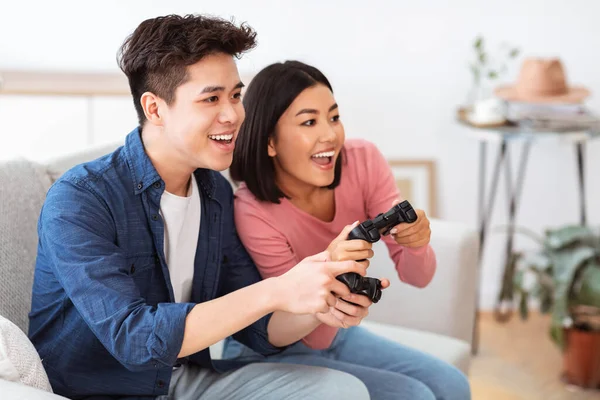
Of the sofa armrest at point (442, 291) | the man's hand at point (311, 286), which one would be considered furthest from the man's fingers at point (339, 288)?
the sofa armrest at point (442, 291)

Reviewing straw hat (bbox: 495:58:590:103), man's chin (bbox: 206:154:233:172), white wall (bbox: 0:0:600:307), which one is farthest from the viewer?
white wall (bbox: 0:0:600:307)

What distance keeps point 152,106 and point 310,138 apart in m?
0.37

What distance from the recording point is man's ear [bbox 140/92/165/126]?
4.89ft

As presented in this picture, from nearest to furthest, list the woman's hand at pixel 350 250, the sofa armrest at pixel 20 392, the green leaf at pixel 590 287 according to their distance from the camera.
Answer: the sofa armrest at pixel 20 392 → the woman's hand at pixel 350 250 → the green leaf at pixel 590 287

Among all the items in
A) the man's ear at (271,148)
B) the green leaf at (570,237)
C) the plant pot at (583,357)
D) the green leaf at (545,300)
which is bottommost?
the plant pot at (583,357)

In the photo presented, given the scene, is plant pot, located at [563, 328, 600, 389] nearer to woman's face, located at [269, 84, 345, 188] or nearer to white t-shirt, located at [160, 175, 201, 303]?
woman's face, located at [269, 84, 345, 188]

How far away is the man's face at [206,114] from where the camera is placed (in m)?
1.47

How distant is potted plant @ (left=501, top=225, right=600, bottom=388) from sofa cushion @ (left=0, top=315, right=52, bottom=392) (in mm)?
1868

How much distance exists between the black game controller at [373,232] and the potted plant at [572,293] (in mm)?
1441

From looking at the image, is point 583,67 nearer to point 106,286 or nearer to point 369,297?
point 369,297

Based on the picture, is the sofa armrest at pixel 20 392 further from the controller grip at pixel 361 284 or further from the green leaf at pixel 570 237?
the green leaf at pixel 570 237

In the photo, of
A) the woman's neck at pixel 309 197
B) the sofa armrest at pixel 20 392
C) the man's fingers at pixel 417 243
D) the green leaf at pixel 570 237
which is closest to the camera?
the sofa armrest at pixel 20 392

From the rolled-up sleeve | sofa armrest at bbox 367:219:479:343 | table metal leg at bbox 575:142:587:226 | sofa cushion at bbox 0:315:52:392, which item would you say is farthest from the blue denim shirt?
table metal leg at bbox 575:142:587:226

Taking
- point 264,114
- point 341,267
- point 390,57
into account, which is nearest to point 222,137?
point 264,114
